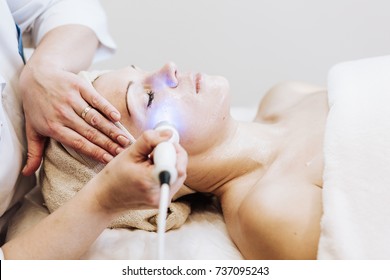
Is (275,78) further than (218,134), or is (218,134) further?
(275,78)

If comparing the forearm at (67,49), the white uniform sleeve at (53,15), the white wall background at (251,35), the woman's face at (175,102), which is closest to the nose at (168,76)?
the woman's face at (175,102)

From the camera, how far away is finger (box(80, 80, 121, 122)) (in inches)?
42.7

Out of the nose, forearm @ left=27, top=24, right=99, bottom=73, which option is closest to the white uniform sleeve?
forearm @ left=27, top=24, right=99, bottom=73

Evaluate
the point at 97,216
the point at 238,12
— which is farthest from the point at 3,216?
the point at 238,12

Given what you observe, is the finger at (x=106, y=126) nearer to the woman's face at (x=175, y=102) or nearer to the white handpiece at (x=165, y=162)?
the woman's face at (x=175, y=102)

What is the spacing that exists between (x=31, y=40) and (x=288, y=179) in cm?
99

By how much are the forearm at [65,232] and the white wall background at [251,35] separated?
4.13 ft

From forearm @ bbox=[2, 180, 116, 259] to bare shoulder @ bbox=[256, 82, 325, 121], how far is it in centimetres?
75

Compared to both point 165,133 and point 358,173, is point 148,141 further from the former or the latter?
point 358,173

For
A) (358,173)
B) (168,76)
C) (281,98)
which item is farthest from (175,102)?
(281,98)

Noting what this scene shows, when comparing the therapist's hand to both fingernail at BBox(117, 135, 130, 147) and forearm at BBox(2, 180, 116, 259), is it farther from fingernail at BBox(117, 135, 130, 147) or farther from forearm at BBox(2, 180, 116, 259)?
forearm at BBox(2, 180, 116, 259)

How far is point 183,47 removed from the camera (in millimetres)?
2098

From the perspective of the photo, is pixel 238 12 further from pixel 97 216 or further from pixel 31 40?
pixel 97 216

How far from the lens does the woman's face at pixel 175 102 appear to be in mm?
1145
